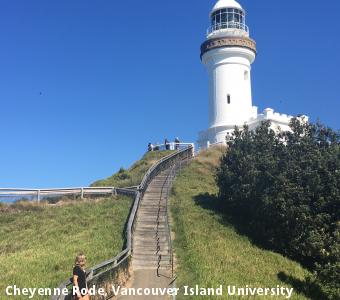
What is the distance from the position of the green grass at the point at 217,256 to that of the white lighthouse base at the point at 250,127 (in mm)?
17704

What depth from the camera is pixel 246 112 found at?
50875 mm

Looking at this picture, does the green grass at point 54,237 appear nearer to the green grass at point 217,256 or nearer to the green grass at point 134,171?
the green grass at point 217,256

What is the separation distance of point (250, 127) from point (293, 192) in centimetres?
2414

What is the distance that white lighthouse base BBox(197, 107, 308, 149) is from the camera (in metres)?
47.9

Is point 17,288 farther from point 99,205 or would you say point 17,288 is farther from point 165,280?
point 99,205

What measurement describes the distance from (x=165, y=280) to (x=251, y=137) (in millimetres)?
15684

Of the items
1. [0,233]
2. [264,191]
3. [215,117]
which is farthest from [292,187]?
[215,117]

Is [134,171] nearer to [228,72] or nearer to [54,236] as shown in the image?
[228,72]

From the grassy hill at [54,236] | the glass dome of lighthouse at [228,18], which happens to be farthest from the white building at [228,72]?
the grassy hill at [54,236]

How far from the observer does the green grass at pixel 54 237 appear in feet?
61.3

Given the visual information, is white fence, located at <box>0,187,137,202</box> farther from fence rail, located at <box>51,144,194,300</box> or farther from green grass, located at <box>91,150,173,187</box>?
green grass, located at <box>91,150,173,187</box>

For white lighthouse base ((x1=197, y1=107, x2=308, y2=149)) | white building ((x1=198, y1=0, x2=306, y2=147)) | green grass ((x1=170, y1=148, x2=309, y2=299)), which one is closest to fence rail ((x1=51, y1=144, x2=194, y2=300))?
green grass ((x1=170, y1=148, x2=309, y2=299))

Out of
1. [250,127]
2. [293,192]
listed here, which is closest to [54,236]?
[293,192]

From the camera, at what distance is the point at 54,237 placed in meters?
25.4
